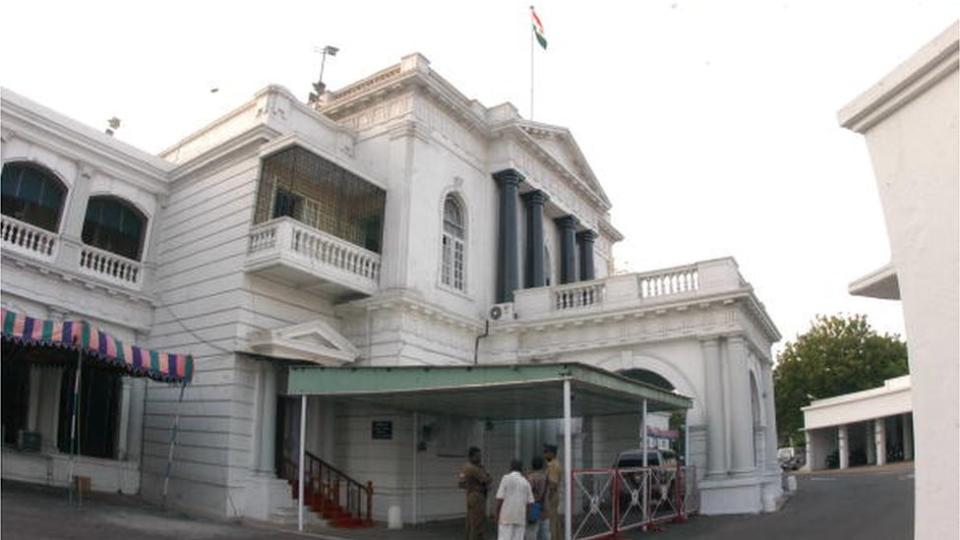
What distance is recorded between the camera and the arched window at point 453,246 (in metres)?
22.1

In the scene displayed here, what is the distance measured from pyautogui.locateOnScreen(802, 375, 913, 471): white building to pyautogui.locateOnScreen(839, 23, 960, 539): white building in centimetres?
4178

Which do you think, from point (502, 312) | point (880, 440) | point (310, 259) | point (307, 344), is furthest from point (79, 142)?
point (880, 440)

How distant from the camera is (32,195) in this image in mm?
18172

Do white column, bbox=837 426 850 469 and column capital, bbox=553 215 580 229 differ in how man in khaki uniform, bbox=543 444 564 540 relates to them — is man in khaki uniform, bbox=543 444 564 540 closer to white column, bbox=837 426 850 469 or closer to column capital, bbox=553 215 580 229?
column capital, bbox=553 215 580 229

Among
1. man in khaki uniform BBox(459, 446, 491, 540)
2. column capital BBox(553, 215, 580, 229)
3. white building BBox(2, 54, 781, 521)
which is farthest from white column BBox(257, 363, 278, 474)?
column capital BBox(553, 215, 580, 229)

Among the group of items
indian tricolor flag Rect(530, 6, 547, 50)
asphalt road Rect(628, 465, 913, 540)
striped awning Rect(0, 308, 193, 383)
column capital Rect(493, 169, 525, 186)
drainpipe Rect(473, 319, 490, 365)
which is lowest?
asphalt road Rect(628, 465, 913, 540)

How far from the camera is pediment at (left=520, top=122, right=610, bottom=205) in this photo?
2539cm

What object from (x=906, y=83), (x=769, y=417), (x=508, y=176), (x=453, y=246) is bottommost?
(x=769, y=417)

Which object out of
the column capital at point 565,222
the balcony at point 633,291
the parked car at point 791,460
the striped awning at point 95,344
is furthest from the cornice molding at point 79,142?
the parked car at point 791,460

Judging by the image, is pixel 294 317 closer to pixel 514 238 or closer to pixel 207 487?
pixel 207 487

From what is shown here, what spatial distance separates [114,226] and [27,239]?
2596mm

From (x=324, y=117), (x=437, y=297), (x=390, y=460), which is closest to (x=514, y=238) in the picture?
(x=437, y=297)

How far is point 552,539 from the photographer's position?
1262cm

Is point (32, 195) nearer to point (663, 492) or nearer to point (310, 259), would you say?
point (310, 259)
